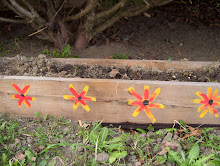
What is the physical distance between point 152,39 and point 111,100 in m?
1.37

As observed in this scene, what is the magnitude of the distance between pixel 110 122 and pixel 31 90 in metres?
0.71

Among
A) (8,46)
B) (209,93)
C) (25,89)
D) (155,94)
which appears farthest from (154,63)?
(8,46)

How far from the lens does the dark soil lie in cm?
206

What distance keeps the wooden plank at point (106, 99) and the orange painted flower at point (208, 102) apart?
3cm

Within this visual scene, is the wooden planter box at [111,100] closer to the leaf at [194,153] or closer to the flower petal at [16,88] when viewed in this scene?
the flower petal at [16,88]

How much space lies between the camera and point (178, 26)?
3.04 metres

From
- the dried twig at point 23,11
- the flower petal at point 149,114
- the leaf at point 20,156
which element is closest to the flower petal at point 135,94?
the flower petal at point 149,114

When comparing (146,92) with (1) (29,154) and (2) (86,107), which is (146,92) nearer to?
(2) (86,107)

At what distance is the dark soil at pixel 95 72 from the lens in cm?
→ 206

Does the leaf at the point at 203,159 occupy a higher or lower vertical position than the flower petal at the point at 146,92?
lower

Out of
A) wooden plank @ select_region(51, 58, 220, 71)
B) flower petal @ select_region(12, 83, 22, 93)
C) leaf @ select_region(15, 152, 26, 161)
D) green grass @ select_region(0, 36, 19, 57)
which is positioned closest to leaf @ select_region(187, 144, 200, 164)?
wooden plank @ select_region(51, 58, 220, 71)

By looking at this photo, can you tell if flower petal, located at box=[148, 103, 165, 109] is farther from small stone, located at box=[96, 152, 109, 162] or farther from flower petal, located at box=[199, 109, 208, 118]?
small stone, located at box=[96, 152, 109, 162]

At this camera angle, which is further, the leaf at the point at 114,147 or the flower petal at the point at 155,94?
the flower petal at the point at 155,94

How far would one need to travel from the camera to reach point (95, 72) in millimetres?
2098
